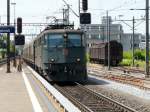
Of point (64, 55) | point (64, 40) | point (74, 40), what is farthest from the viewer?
point (74, 40)

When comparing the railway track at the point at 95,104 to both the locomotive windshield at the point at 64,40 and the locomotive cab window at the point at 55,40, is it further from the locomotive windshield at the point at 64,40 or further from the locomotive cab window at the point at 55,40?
the locomotive cab window at the point at 55,40

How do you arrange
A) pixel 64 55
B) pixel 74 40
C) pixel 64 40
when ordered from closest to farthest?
pixel 64 55
pixel 64 40
pixel 74 40

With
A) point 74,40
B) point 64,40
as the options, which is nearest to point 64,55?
point 64,40

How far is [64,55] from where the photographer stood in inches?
1197

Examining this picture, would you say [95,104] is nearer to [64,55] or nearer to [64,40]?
[64,55]

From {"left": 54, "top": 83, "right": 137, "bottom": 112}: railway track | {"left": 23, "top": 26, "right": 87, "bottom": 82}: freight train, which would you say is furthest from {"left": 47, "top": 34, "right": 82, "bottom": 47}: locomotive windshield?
{"left": 54, "top": 83, "right": 137, "bottom": 112}: railway track

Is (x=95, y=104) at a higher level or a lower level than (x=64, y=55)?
lower

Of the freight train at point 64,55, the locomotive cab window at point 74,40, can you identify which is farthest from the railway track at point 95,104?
the locomotive cab window at point 74,40

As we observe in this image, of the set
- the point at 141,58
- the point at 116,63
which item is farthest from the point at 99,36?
the point at 116,63

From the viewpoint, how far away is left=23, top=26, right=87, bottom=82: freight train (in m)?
30.3

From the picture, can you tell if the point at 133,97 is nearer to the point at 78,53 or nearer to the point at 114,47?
the point at 78,53

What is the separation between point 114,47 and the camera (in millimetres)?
67750

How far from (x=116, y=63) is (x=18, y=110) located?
54.1 meters

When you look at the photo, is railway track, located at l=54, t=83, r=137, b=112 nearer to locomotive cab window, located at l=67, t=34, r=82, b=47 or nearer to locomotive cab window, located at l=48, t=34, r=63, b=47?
locomotive cab window, located at l=67, t=34, r=82, b=47
